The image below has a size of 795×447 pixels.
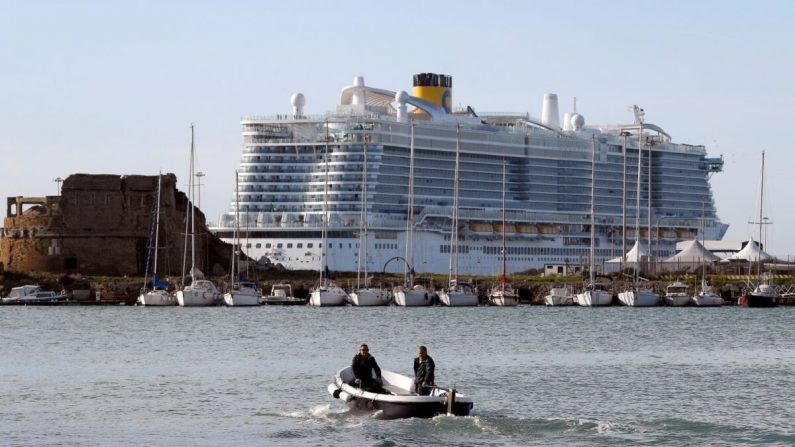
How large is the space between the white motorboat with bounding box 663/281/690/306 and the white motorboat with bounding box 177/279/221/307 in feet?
75.2

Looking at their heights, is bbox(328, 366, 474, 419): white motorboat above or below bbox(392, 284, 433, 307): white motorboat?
below

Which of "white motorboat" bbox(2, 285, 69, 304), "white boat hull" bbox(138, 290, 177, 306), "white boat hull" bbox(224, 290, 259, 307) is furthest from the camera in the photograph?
"white motorboat" bbox(2, 285, 69, 304)

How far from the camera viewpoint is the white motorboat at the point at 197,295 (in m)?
76.6

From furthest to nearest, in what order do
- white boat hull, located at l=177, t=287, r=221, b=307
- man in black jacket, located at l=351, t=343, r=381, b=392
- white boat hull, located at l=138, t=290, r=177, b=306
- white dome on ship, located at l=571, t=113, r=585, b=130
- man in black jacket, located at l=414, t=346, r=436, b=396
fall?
white dome on ship, located at l=571, t=113, r=585, b=130, white boat hull, located at l=138, t=290, r=177, b=306, white boat hull, located at l=177, t=287, r=221, b=307, man in black jacket, located at l=351, t=343, r=381, b=392, man in black jacket, located at l=414, t=346, r=436, b=396

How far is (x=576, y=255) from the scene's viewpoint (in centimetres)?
10375

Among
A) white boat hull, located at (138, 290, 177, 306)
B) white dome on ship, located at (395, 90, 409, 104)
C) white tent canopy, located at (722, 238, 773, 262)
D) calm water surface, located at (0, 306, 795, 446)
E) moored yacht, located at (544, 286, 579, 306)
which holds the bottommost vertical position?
calm water surface, located at (0, 306, 795, 446)

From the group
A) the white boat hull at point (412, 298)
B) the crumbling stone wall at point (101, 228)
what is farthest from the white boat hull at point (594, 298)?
the crumbling stone wall at point (101, 228)

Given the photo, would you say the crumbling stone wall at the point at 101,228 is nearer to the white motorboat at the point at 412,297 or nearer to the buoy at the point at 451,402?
the white motorboat at the point at 412,297

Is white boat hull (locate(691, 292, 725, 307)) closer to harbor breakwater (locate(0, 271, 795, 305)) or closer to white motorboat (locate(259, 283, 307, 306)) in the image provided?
harbor breakwater (locate(0, 271, 795, 305))

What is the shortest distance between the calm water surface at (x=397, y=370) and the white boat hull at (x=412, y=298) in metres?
11.1

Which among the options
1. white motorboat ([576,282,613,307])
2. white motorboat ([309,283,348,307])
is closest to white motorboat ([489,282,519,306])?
white motorboat ([576,282,613,307])

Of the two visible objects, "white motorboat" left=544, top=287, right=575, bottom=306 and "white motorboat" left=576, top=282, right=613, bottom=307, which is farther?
"white motorboat" left=544, top=287, right=575, bottom=306

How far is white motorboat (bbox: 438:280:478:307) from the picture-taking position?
78562 millimetres

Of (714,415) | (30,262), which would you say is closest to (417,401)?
(714,415)
